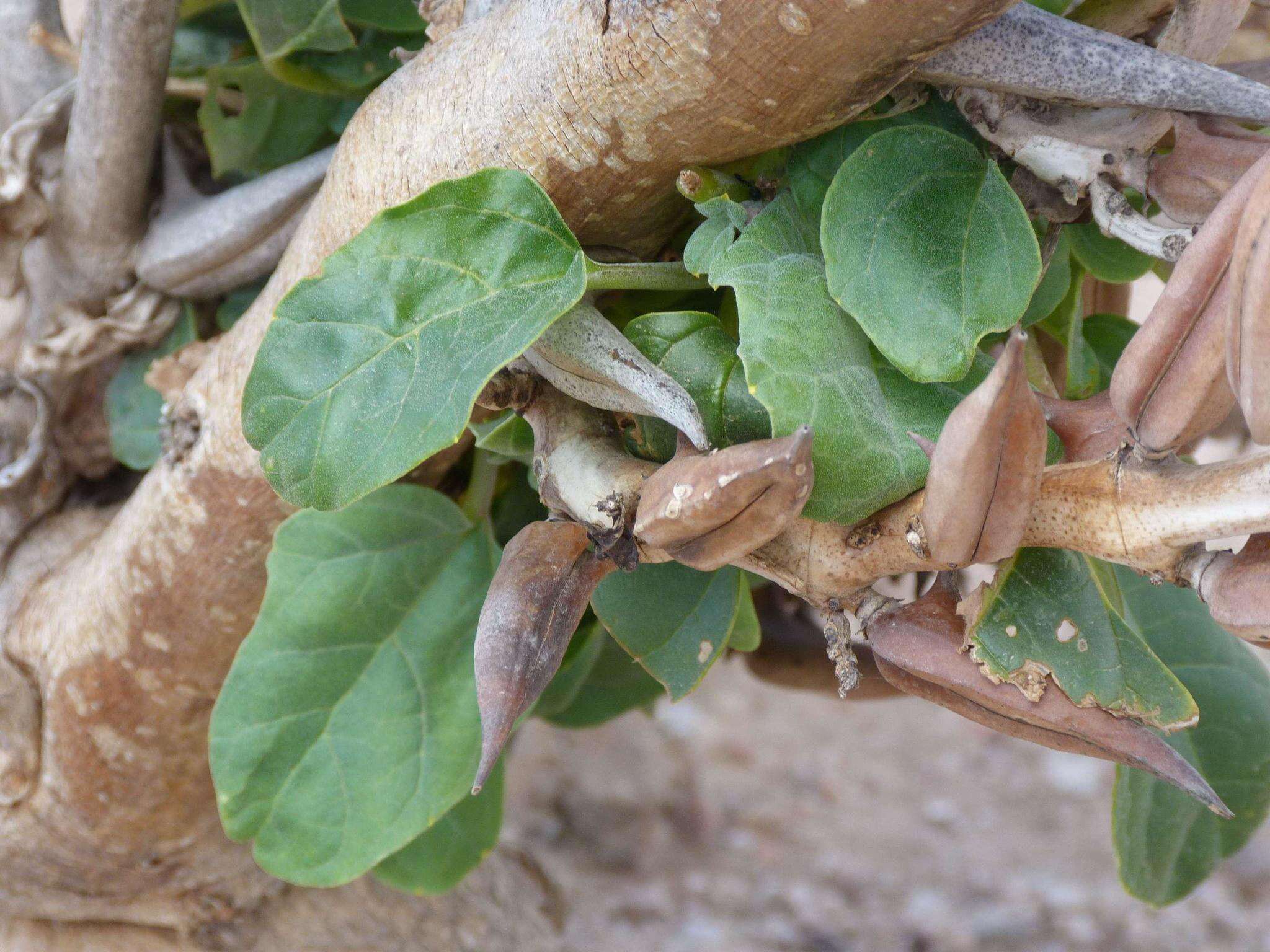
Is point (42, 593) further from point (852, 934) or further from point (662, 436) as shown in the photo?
point (852, 934)

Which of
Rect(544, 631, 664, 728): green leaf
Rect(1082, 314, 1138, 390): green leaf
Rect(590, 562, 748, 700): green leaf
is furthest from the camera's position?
Rect(544, 631, 664, 728): green leaf

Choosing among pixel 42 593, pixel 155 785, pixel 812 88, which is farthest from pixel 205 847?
pixel 812 88

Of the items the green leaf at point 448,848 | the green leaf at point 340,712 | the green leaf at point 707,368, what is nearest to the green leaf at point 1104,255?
the green leaf at point 707,368

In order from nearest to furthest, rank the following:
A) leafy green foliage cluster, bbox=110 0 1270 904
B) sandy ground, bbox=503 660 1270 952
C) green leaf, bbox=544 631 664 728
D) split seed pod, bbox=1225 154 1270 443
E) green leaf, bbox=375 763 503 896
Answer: split seed pod, bbox=1225 154 1270 443 < leafy green foliage cluster, bbox=110 0 1270 904 < green leaf, bbox=375 763 503 896 < green leaf, bbox=544 631 664 728 < sandy ground, bbox=503 660 1270 952

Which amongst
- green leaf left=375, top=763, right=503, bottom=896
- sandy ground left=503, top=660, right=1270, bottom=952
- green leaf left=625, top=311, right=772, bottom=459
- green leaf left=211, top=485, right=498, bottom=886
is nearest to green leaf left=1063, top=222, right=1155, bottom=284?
green leaf left=625, top=311, right=772, bottom=459

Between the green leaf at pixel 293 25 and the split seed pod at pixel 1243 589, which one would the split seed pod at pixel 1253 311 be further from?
the green leaf at pixel 293 25

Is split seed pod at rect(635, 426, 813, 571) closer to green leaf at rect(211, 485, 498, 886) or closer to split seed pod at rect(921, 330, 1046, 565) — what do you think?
split seed pod at rect(921, 330, 1046, 565)
